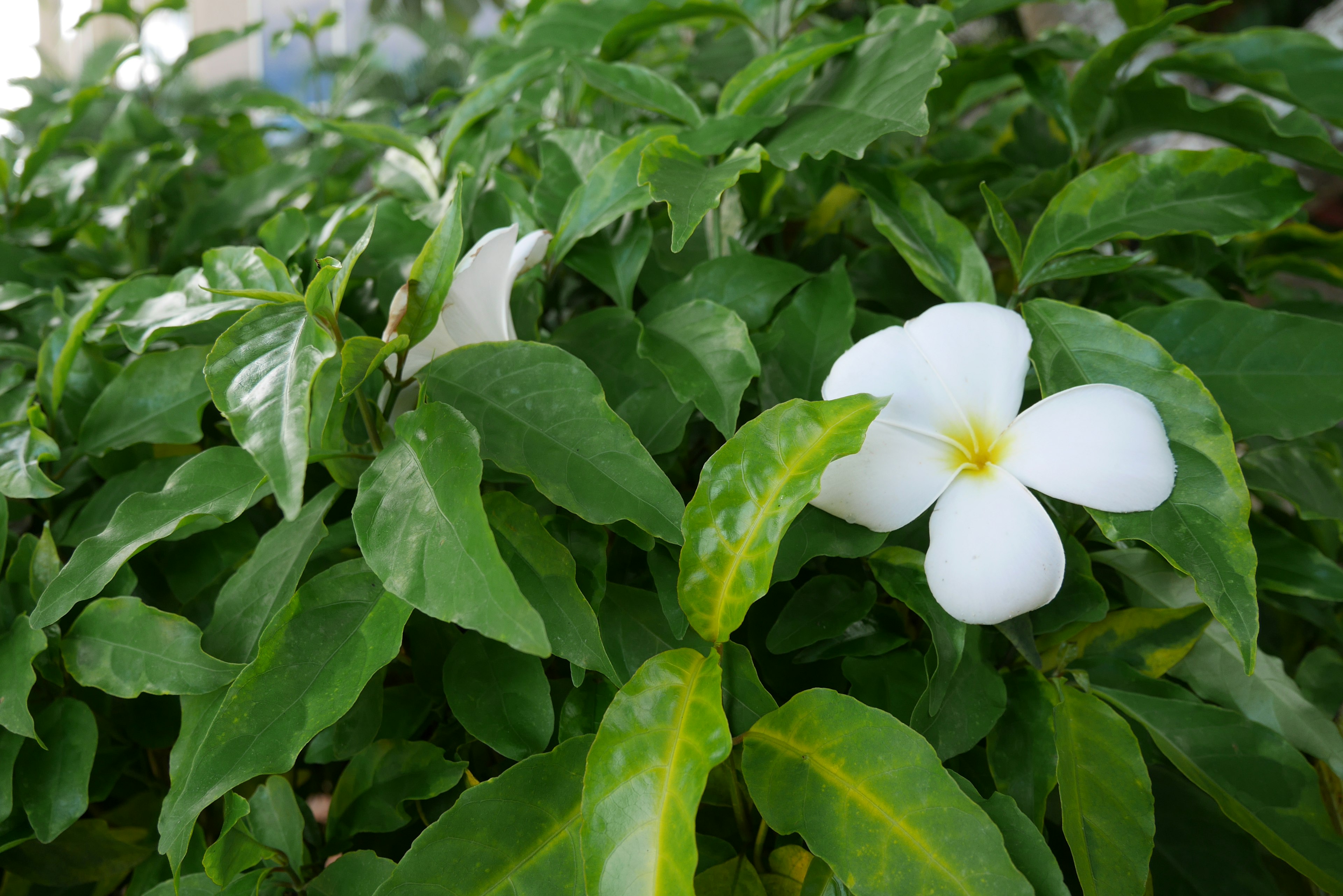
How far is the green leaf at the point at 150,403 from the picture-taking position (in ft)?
1.60

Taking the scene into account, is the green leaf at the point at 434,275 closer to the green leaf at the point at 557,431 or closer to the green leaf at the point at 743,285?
the green leaf at the point at 557,431

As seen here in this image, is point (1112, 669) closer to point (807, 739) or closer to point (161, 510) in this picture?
point (807, 739)

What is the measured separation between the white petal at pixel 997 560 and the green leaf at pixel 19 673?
408mm

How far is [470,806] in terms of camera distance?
0.33 meters

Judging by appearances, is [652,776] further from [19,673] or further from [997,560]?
[19,673]

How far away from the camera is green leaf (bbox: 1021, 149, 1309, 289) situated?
461 mm

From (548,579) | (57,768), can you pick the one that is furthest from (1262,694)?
(57,768)

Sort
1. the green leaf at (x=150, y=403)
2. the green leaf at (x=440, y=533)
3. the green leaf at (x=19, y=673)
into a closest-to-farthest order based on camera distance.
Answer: the green leaf at (x=440, y=533) → the green leaf at (x=19, y=673) → the green leaf at (x=150, y=403)

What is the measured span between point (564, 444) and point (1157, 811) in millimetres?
372

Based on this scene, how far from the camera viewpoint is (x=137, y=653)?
0.40 m

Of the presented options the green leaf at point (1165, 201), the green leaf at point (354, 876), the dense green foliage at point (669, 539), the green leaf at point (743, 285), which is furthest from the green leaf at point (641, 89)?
the green leaf at point (354, 876)

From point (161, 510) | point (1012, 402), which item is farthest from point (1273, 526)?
point (161, 510)

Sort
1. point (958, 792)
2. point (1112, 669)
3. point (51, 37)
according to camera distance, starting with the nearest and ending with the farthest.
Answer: point (958, 792) < point (1112, 669) < point (51, 37)

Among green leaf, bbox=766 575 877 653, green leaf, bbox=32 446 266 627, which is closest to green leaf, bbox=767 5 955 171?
green leaf, bbox=766 575 877 653
